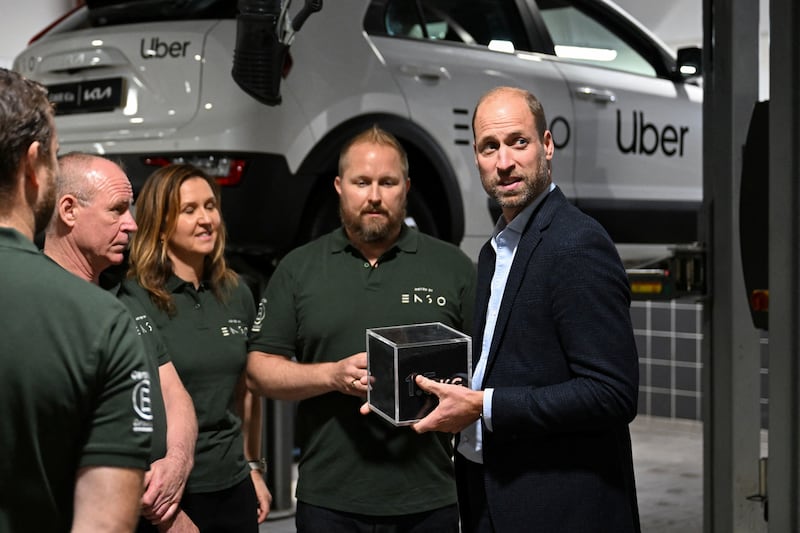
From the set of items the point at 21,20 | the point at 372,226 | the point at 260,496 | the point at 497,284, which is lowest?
the point at 260,496

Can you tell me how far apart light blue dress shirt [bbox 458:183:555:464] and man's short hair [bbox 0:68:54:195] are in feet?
2.99

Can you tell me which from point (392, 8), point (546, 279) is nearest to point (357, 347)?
point (546, 279)

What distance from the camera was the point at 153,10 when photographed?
12.4 ft

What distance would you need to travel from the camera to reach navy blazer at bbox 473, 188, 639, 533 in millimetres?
1866

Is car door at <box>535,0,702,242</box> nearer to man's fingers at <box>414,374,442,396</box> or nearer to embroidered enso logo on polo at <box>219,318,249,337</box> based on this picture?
embroidered enso logo on polo at <box>219,318,249,337</box>

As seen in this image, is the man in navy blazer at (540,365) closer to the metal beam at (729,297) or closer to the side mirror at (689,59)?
the metal beam at (729,297)

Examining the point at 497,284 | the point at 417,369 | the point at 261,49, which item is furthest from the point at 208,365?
the point at 261,49

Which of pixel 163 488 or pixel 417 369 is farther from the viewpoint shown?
pixel 163 488

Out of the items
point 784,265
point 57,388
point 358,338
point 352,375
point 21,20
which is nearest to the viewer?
point 57,388

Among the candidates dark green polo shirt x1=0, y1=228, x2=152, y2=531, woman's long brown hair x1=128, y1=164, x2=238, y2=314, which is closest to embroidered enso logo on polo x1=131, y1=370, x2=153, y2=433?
dark green polo shirt x1=0, y1=228, x2=152, y2=531

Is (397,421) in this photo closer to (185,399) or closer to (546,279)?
(546,279)

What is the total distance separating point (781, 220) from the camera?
2.91m

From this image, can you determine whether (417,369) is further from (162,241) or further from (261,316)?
(162,241)

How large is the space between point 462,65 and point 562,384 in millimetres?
2551
